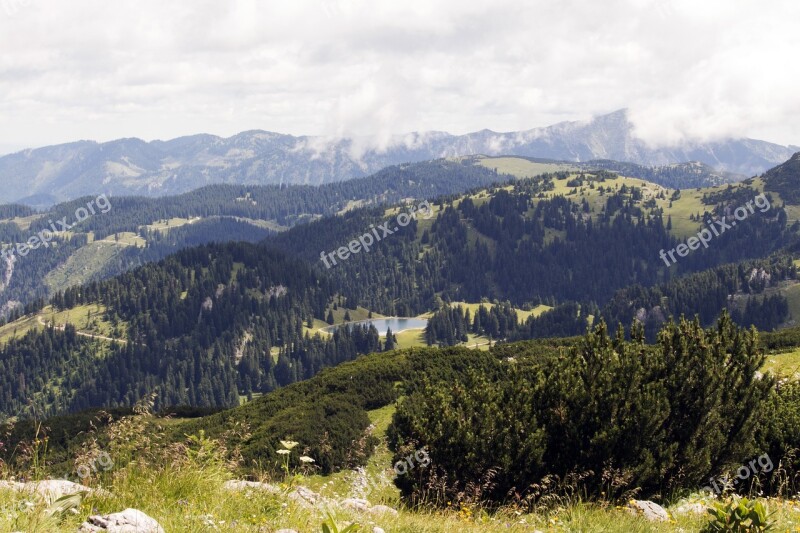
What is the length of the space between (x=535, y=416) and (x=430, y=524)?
1520 centimetres

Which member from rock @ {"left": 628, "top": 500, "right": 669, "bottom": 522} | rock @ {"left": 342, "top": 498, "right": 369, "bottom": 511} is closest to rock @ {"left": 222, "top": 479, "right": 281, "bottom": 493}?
rock @ {"left": 342, "top": 498, "right": 369, "bottom": 511}

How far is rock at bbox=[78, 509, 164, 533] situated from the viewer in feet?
30.6

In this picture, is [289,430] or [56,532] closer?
[56,532]

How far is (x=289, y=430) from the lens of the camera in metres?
53.3

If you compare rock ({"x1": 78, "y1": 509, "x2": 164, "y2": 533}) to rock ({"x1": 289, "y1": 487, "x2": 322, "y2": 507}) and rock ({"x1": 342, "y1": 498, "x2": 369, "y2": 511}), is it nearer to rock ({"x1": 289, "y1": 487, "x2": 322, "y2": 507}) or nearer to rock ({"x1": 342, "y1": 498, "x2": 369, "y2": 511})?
rock ({"x1": 289, "y1": 487, "x2": 322, "y2": 507})

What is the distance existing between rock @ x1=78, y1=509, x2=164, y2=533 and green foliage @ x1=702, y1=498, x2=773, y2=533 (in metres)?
10.1

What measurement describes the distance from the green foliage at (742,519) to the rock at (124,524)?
10.1 meters

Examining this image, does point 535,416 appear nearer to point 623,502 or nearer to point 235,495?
point 623,502

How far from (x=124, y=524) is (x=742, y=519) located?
10950mm

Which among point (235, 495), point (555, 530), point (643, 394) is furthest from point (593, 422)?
point (235, 495)

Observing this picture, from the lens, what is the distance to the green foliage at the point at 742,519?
10875mm

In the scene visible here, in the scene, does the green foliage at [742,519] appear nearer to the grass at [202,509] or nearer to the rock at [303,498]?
the grass at [202,509]

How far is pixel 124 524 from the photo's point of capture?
372 inches

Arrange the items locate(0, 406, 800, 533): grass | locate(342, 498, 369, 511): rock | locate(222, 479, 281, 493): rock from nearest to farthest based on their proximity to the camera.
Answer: locate(0, 406, 800, 533): grass → locate(222, 479, 281, 493): rock → locate(342, 498, 369, 511): rock
